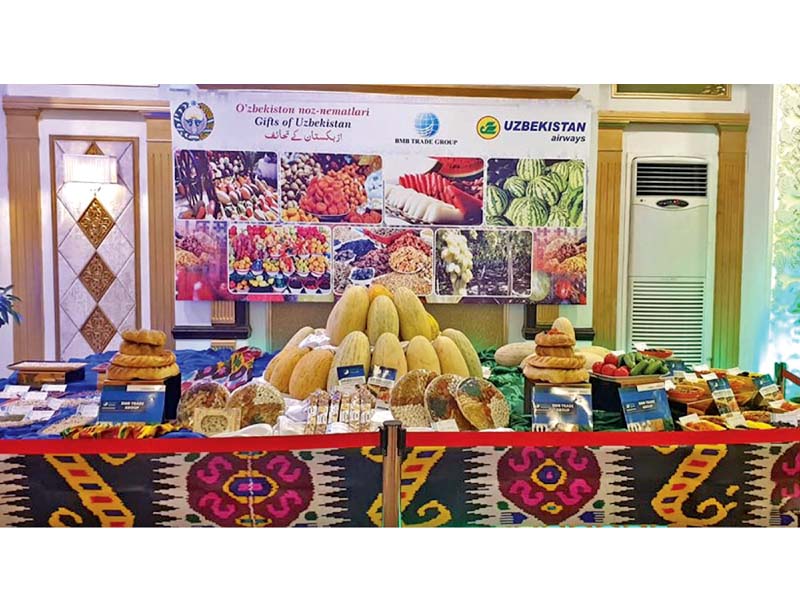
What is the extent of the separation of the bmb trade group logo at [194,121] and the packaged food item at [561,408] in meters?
2.44

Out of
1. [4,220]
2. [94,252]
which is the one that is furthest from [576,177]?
[4,220]

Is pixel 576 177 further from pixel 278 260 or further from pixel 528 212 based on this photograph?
pixel 278 260

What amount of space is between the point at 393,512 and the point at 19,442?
1207 mm

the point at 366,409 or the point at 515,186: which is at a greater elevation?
the point at 515,186

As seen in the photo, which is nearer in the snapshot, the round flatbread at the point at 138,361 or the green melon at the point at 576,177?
the round flatbread at the point at 138,361

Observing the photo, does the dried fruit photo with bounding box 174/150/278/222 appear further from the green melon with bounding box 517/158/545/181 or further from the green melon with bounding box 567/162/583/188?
the green melon with bounding box 567/162/583/188

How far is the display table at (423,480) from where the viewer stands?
6.22ft

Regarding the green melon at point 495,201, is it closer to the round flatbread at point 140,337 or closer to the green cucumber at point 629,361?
the green cucumber at point 629,361

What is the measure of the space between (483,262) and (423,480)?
1856 mm

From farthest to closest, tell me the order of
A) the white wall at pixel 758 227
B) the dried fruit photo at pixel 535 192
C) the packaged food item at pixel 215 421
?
1. the dried fruit photo at pixel 535 192
2. the white wall at pixel 758 227
3. the packaged food item at pixel 215 421

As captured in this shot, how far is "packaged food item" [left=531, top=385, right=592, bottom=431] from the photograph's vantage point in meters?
2.05

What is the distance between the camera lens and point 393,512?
1.95m

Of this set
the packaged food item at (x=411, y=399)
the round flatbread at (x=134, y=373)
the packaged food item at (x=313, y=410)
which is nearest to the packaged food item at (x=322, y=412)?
the packaged food item at (x=313, y=410)

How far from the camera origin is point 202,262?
3.48m
